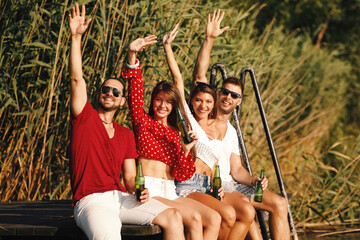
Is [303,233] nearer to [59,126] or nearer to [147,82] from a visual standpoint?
[147,82]

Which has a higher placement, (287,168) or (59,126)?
(59,126)

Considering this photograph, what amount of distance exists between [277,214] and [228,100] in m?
1.02

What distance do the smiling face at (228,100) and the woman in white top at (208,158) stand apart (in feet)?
0.41

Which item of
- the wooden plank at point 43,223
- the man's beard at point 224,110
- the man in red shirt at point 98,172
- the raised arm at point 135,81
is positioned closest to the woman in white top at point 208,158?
the man's beard at point 224,110

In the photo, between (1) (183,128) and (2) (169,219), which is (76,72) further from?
(2) (169,219)

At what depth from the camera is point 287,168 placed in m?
9.41

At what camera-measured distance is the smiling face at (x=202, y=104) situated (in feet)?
16.4

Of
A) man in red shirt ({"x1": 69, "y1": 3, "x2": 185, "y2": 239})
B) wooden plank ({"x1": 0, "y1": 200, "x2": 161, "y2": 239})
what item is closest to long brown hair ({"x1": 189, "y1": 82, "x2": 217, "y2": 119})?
man in red shirt ({"x1": 69, "y1": 3, "x2": 185, "y2": 239})

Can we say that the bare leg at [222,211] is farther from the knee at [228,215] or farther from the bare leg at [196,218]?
the bare leg at [196,218]

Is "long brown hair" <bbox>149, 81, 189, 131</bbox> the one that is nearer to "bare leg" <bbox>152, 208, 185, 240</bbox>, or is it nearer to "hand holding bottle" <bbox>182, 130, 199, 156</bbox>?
"hand holding bottle" <bbox>182, 130, 199, 156</bbox>

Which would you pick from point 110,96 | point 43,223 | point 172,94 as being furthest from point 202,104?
point 43,223

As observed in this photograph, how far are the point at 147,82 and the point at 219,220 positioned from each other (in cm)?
239

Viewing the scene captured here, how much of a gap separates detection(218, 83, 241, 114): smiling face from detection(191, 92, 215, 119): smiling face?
241 millimetres

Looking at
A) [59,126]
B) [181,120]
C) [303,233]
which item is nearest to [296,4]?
[303,233]
